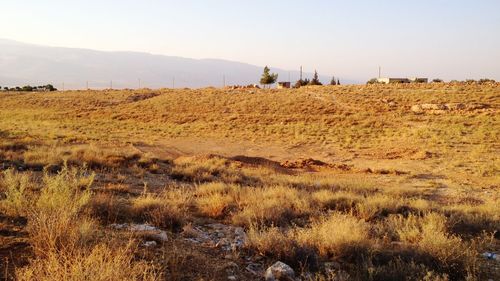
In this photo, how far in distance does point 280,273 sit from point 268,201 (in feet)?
11.2

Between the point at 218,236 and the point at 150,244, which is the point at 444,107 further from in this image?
the point at 150,244

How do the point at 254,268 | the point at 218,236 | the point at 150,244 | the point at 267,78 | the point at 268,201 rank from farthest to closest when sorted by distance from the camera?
1. the point at 267,78
2. the point at 268,201
3. the point at 218,236
4. the point at 150,244
5. the point at 254,268

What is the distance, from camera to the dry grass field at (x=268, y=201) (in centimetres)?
455

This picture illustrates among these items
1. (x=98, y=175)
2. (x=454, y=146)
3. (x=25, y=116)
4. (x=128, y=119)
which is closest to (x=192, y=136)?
(x=128, y=119)

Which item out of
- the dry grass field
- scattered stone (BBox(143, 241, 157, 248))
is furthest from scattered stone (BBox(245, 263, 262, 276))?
scattered stone (BBox(143, 241, 157, 248))

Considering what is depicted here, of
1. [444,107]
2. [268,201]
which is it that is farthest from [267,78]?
[268,201]

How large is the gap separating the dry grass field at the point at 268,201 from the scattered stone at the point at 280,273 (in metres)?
0.21

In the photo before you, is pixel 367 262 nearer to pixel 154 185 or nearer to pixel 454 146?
pixel 154 185

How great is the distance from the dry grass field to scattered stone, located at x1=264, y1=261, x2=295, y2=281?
21cm

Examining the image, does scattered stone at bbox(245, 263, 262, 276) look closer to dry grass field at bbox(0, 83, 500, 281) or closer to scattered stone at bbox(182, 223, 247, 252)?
dry grass field at bbox(0, 83, 500, 281)

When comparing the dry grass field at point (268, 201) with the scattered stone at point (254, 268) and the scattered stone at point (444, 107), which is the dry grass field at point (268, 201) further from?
the scattered stone at point (444, 107)

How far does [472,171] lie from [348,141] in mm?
10442

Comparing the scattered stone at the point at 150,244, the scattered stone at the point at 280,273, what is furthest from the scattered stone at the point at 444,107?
the scattered stone at the point at 150,244

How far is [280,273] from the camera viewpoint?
178 inches
